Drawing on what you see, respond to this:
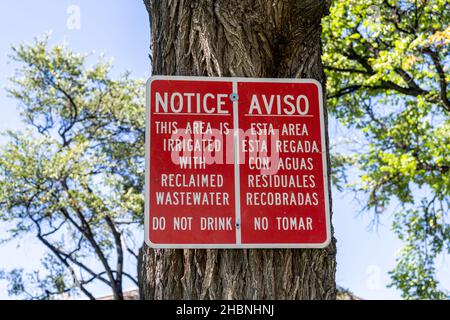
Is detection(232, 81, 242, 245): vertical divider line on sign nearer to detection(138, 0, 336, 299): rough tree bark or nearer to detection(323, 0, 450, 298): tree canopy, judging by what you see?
detection(138, 0, 336, 299): rough tree bark

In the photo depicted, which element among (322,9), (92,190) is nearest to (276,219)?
(322,9)

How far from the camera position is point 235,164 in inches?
114

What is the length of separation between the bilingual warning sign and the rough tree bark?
8 cm

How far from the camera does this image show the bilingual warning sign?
2.81 metres

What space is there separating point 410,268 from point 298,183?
13099 mm

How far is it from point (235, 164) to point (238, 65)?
49 cm

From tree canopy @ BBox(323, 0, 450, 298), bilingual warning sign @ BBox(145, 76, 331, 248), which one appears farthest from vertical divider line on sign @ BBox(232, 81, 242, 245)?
tree canopy @ BBox(323, 0, 450, 298)

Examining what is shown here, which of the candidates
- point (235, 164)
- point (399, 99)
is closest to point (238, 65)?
point (235, 164)

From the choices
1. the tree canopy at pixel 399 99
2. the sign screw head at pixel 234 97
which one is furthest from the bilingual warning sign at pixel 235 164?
the tree canopy at pixel 399 99

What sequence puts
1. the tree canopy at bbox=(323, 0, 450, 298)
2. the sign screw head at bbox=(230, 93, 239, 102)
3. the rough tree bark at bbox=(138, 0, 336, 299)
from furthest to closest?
the tree canopy at bbox=(323, 0, 450, 298)
the sign screw head at bbox=(230, 93, 239, 102)
the rough tree bark at bbox=(138, 0, 336, 299)

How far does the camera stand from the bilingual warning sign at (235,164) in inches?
111

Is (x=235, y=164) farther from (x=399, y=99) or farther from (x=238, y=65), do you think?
(x=399, y=99)

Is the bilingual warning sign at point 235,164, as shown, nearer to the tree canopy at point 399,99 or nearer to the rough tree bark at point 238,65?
the rough tree bark at point 238,65
